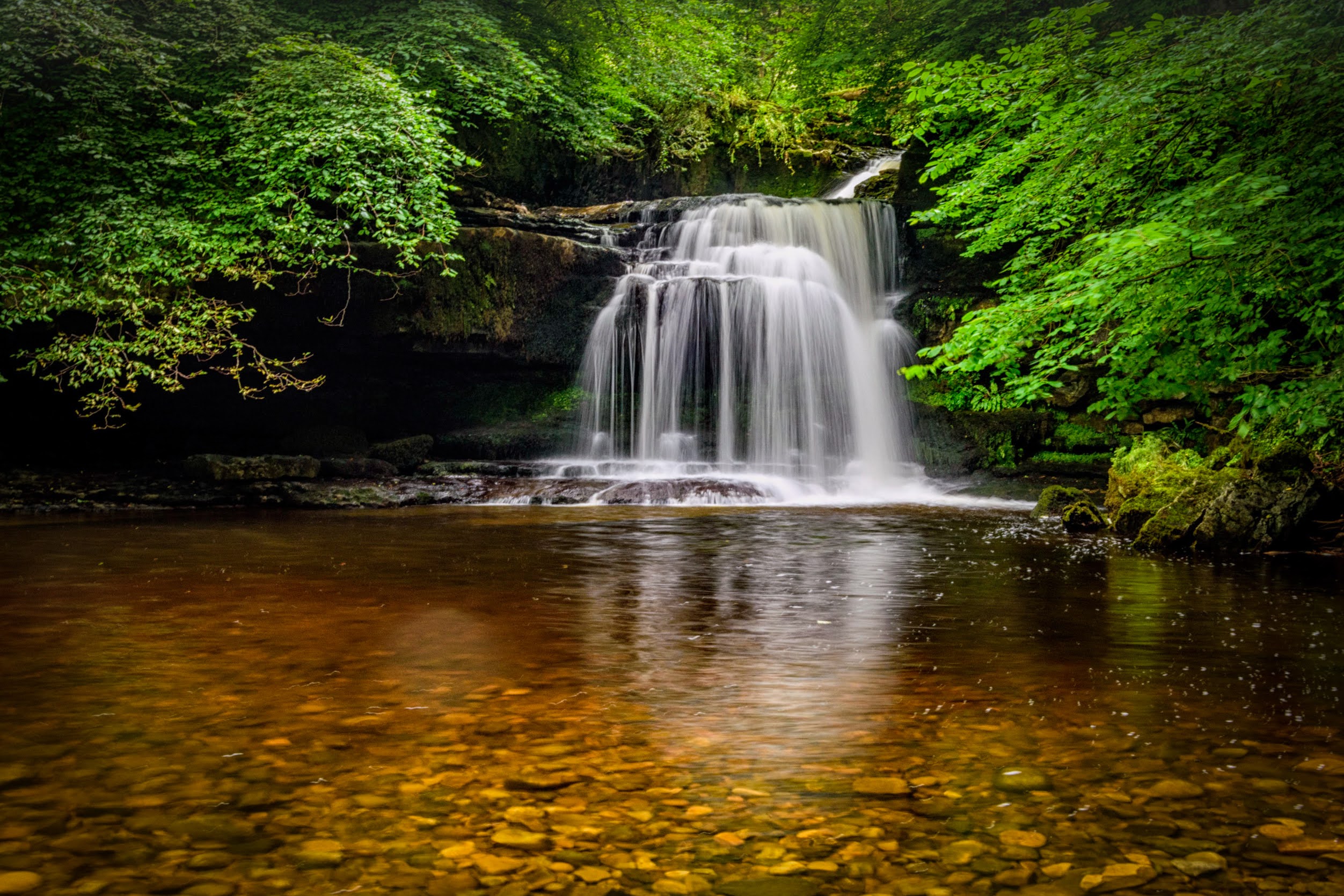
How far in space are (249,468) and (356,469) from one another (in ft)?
5.28

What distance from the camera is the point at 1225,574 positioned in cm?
625

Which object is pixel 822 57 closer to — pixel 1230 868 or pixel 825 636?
pixel 825 636

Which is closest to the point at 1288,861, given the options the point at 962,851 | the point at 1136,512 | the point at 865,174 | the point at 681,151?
the point at 962,851

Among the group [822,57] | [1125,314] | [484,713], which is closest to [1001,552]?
[1125,314]

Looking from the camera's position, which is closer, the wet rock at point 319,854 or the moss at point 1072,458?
the wet rock at point 319,854

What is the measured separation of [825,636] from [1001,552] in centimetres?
392

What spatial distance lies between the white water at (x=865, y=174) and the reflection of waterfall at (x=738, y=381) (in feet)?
20.2

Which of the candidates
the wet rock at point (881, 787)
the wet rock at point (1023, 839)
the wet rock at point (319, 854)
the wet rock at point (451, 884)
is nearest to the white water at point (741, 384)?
the wet rock at point (881, 787)

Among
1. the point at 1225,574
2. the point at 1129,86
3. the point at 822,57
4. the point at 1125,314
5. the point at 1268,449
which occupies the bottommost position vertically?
the point at 1225,574

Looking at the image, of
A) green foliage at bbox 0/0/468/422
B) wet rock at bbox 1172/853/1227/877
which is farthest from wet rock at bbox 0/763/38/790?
green foliage at bbox 0/0/468/422

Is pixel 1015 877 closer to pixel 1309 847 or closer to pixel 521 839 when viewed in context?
pixel 1309 847

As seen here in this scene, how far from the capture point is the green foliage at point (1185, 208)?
5324 mm

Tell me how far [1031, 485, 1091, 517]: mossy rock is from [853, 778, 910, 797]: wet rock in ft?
30.7

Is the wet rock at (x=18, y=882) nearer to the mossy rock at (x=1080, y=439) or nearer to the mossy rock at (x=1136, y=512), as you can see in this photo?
the mossy rock at (x=1136, y=512)
